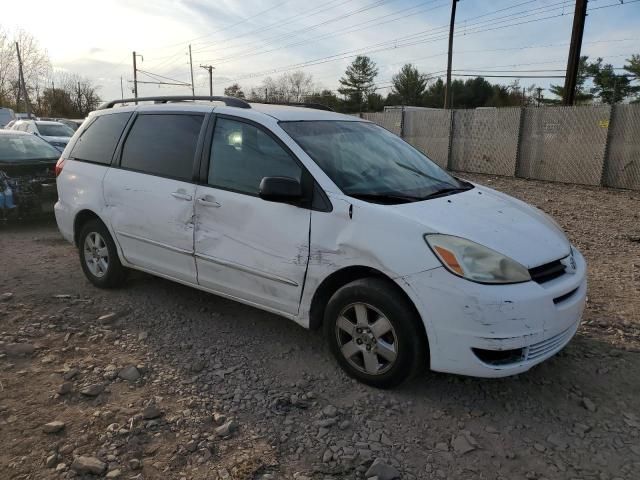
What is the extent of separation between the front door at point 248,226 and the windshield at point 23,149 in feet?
17.1

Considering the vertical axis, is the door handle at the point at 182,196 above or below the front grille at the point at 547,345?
above

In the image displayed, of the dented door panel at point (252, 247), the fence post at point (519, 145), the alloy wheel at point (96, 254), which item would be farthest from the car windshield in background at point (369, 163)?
the fence post at point (519, 145)

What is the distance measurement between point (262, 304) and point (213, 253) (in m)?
0.54

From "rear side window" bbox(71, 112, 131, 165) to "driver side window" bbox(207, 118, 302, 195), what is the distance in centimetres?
134

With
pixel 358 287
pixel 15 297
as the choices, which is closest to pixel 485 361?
pixel 358 287

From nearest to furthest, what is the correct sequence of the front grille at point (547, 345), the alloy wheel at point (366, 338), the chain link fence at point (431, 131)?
the front grille at point (547, 345)
the alloy wheel at point (366, 338)
the chain link fence at point (431, 131)

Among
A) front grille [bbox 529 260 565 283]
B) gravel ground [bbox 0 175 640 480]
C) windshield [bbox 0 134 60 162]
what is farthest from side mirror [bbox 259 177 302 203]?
windshield [bbox 0 134 60 162]

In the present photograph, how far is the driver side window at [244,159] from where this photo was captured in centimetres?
357

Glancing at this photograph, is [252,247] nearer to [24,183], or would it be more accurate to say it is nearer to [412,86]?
[24,183]

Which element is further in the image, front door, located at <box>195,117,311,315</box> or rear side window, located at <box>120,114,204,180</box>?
rear side window, located at <box>120,114,204,180</box>

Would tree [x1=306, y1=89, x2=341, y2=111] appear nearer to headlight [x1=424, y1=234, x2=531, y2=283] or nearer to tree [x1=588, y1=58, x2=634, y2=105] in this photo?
tree [x1=588, y1=58, x2=634, y2=105]

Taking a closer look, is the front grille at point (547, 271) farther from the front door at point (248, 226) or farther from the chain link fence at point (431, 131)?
the chain link fence at point (431, 131)

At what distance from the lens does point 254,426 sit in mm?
2900

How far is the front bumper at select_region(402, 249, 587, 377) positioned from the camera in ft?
9.09
